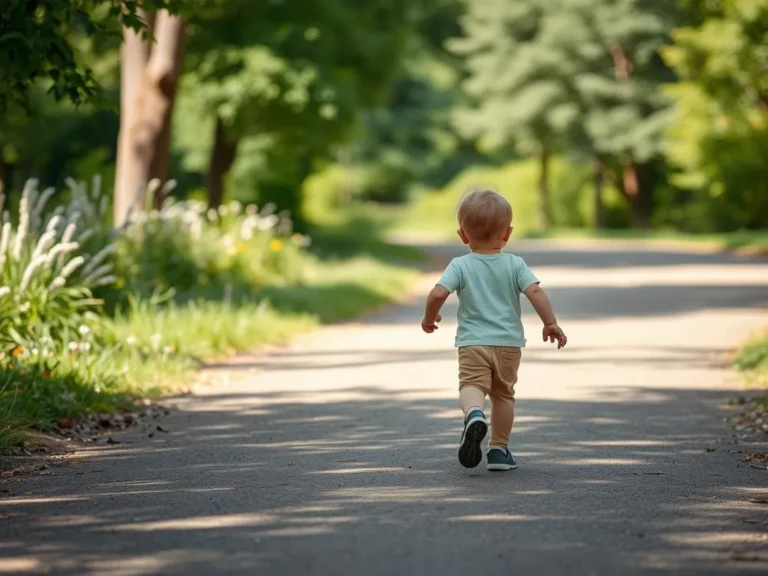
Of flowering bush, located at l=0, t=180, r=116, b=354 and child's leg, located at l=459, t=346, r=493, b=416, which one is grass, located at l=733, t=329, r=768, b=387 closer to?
child's leg, located at l=459, t=346, r=493, b=416

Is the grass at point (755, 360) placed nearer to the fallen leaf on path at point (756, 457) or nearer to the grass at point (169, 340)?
the fallen leaf on path at point (756, 457)

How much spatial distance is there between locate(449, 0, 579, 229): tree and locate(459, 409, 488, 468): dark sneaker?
47621mm

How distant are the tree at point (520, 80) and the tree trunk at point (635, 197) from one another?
124 inches

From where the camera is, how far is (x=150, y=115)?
19078 mm

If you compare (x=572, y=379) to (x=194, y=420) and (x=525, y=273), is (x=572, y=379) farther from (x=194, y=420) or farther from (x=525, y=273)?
(x=525, y=273)

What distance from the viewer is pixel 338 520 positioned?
6109 millimetres

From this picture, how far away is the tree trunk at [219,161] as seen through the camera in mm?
32438

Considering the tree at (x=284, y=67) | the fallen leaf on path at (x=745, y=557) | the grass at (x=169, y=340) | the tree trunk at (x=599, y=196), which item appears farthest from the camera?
the tree trunk at (x=599, y=196)

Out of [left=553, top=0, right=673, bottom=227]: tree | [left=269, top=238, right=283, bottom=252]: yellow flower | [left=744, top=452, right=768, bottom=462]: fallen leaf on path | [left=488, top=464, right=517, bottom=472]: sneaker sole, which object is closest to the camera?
[left=488, top=464, right=517, bottom=472]: sneaker sole

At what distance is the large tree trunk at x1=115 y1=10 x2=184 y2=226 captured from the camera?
62.2 feet

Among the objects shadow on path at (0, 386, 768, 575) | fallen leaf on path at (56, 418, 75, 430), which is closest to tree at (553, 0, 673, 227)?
shadow on path at (0, 386, 768, 575)

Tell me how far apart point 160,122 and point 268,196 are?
1648 centimetres

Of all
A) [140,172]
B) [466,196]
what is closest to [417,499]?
[466,196]

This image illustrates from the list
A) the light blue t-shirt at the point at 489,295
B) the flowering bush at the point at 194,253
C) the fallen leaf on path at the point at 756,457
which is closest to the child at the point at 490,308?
the light blue t-shirt at the point at 489,295
